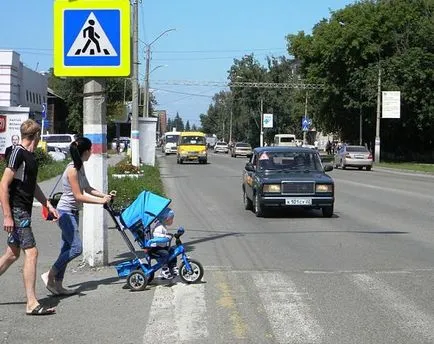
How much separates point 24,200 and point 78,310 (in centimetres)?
127

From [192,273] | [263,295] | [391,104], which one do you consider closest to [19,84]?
[391,104]

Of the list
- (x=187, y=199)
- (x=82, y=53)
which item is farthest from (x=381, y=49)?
(x=82, y=53)

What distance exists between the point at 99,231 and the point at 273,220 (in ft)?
22.6

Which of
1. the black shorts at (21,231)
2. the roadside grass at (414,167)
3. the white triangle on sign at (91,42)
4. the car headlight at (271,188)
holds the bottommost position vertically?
the roadside grass at (414,167)

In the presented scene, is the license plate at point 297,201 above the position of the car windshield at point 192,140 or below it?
below

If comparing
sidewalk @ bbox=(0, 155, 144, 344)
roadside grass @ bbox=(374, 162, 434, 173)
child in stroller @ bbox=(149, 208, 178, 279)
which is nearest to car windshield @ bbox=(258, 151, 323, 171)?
sidewalk @ bbox=(0, 155, 144, 344)

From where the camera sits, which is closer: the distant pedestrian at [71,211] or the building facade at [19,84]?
the distant pedestrian at [71,211]

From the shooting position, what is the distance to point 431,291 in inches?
296

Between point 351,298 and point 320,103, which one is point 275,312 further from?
point 320,103

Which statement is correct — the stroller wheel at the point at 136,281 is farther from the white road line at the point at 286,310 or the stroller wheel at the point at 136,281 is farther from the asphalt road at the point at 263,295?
the white road line at the point at 286,310

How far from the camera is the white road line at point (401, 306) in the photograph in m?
5.97

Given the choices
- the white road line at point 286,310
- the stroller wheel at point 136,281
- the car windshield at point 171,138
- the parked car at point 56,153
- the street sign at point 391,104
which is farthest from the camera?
the car windshield at point 171,138

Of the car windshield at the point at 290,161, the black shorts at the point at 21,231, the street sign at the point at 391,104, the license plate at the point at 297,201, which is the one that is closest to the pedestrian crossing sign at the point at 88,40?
the black shorts at the point at 21,231

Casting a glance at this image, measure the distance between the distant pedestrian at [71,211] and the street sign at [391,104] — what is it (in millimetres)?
44010
